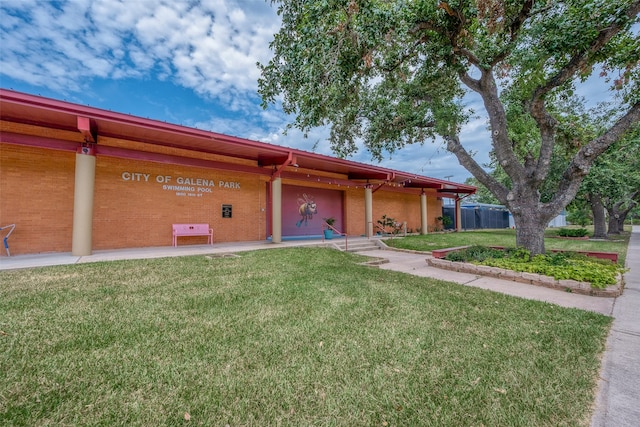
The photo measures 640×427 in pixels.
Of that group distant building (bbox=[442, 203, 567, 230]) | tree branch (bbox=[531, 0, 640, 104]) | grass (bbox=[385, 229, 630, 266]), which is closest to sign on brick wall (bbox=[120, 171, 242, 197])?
grass (bbox=[385, 229, 630, 266])

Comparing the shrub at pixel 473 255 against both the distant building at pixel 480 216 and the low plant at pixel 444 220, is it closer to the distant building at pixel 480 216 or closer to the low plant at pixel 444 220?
the low plant at pixel 444 220

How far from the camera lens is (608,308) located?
411 centimetres

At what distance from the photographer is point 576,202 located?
1848 centimetres

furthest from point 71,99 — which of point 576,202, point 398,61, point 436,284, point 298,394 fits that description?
point 576,202

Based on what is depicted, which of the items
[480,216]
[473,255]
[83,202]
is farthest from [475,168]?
[480,216]

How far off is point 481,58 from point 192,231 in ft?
33.7

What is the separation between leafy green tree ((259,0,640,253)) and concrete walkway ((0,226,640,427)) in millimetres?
2597

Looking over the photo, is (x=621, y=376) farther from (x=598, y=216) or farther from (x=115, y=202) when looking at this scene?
(x=598, y=216)

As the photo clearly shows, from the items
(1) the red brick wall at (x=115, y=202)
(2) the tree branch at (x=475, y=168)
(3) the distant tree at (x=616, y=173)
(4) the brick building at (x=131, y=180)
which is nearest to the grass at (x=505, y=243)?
(3) the distant tree at (x=616, y=173)

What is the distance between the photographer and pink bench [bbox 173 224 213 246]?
965cm

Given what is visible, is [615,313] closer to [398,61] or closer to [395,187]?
[398,61]

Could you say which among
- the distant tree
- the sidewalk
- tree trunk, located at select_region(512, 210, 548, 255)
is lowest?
the sidewalk

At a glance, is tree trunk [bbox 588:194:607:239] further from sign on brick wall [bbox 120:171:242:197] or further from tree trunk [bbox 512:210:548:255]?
sign on brick wall [bbox 120:171:242:197]

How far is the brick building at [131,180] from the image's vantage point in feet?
23.8
